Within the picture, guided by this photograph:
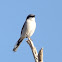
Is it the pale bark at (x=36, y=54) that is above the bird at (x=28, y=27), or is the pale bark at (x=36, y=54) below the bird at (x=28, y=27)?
below

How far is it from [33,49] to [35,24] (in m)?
4.01

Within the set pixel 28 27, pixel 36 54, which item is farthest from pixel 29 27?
pixel 36 54

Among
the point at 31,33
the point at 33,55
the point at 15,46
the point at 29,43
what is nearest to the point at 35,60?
the point at 33,55

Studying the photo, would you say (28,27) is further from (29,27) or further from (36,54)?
(36,54)

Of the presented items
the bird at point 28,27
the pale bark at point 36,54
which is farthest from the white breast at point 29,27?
the pale bark at point 36,54

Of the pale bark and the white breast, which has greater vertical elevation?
the white breast

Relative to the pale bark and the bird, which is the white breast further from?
the pale bark

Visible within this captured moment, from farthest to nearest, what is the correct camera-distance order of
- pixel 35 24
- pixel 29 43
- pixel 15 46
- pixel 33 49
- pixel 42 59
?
pixel 35 24
pixel 15 46
pixel 29 43
pixel 33 49
pixel 42 59

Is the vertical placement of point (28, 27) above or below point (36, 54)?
above

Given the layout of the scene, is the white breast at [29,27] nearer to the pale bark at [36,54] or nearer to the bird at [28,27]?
the bird at [28,27]

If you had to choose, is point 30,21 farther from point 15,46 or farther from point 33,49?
point 33,49

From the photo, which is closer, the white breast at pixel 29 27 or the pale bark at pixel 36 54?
the pale bark at pixel 36 54

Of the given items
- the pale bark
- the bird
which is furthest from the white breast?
the pale bark

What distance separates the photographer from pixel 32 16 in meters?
10.2
